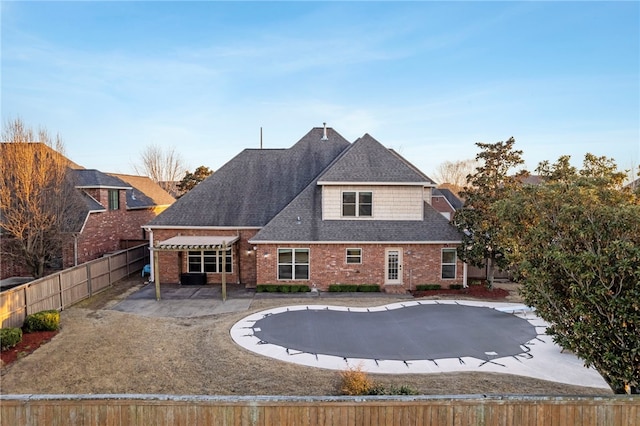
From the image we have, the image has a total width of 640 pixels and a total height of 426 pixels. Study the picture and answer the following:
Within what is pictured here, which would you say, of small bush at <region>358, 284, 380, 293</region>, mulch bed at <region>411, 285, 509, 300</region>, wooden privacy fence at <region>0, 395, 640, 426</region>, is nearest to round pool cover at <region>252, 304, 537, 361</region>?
mulch bed at <region>411, 285, 509, 300</region>

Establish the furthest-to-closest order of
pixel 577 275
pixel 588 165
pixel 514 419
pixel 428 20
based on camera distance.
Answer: pixel 428 20
pixel 588 165
pixel 577 275
pixel 514 419

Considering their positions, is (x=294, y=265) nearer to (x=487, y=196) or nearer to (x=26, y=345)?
(x=487, y=196)

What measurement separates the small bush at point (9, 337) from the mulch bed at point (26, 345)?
123mm

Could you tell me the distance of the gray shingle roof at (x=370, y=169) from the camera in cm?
1717

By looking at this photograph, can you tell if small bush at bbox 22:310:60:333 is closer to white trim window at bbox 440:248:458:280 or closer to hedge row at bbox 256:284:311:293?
hedge row at bbox 256:284:311:293

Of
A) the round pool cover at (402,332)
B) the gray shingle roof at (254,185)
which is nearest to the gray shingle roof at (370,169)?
the gray shingle roof at (254,185)

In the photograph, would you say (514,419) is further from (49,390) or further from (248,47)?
(248,47)

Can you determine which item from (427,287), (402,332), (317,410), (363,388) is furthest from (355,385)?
(427,287)

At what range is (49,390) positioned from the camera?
7574mm

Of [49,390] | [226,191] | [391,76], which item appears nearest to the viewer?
[49,390]

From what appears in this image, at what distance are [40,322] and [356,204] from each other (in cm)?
1301

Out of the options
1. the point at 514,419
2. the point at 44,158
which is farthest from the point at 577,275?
the point at 44,158

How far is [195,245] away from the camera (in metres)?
15.6

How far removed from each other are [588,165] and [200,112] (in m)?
21.1
